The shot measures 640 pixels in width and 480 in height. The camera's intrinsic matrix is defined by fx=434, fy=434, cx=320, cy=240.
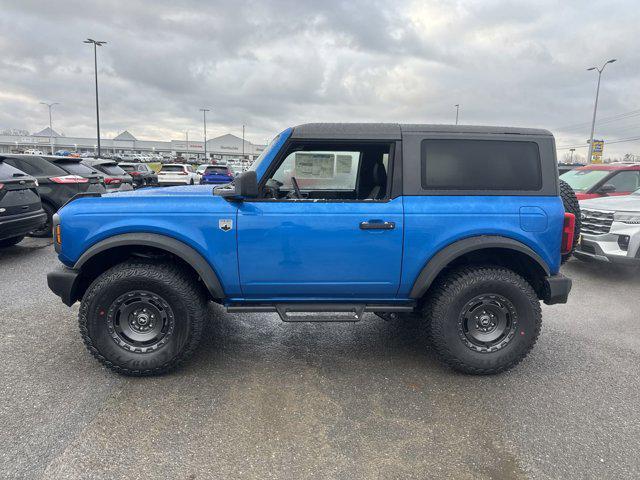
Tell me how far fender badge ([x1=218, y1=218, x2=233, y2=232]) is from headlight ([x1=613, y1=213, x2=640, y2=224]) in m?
5.63

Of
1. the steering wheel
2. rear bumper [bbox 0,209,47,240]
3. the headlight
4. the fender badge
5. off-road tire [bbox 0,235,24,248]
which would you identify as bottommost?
off-road tire [bbox 0,235,24,248]

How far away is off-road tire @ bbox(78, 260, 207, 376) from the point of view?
3199mm

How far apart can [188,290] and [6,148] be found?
110 meters

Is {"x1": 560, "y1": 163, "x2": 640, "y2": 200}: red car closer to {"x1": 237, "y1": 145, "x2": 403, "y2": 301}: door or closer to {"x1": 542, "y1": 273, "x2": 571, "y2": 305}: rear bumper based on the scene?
{"x1": 542, "y1": 273, "x2": 571, "y2": 305}: rear bumper

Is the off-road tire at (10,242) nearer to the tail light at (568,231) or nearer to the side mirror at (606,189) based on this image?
the tail light at (568,231)

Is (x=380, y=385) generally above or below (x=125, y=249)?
below

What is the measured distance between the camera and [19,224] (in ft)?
22.2

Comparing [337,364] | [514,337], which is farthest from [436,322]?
[337,364]

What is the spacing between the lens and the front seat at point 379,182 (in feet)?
11.3

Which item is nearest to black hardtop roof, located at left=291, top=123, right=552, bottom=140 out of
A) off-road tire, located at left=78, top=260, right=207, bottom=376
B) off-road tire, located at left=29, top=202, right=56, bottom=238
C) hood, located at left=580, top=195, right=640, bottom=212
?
off-road tire, located at left=78, top=260, right=207, bottom=376

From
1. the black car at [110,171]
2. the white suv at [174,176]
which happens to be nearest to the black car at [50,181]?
the black car at [110,171]

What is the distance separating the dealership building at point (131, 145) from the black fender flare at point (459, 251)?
8449 centimetres

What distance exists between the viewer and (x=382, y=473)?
92.7 inches

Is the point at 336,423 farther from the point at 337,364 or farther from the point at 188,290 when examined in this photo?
the point at 188,290
